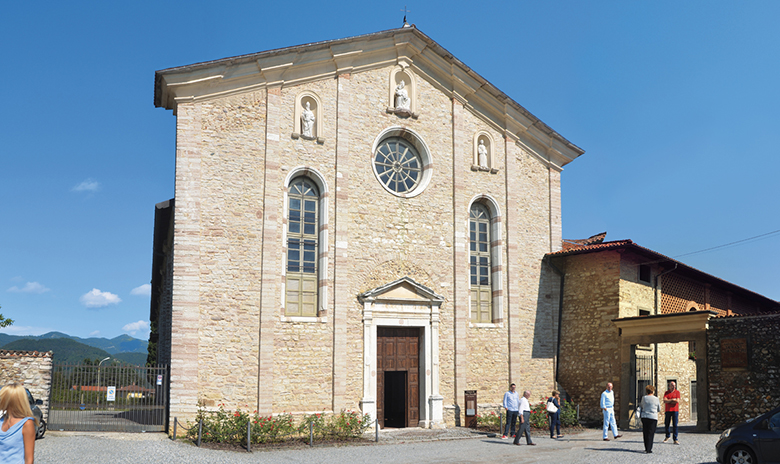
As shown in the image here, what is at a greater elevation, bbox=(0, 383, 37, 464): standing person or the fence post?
bbox=(0, 383, 37, 464): standing person

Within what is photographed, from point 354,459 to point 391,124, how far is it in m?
10.4

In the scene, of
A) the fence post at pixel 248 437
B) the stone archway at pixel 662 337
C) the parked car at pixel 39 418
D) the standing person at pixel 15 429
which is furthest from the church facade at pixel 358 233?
the standing person at pixel 15 429

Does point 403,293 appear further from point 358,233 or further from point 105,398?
point 105,398

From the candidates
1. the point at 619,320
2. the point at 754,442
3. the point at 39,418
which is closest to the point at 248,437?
the point at 39,418

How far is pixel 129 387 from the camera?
622 inches

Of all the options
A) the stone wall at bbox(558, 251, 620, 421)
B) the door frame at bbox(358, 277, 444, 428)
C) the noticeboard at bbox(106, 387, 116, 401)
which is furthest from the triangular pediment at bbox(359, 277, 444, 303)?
the noticeboard at bbox(106, 387, 116, 401)

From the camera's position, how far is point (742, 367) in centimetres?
1614

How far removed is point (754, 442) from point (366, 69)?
1394 centimetres

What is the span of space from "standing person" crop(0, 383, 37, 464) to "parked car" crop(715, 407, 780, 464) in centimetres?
1072

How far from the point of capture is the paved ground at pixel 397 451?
11930 millimetres

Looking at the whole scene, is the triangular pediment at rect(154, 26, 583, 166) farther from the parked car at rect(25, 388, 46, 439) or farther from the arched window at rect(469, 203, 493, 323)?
the parked car at rect(25, 388, 46, 439)

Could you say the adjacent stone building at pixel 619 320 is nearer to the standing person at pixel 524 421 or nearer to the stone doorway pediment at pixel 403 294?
the standing person at pixel 524 421

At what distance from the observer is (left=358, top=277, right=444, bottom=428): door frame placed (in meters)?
17.6

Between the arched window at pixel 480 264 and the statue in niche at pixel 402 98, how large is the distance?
13.1 ft
